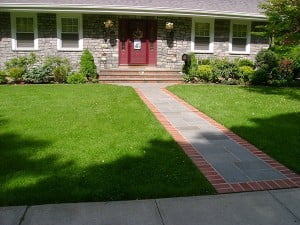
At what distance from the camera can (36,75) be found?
1466cm

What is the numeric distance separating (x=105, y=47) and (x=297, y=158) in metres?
11.9

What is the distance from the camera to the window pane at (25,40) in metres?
15.8

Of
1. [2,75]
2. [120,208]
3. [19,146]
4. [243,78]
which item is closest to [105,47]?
[2,75]

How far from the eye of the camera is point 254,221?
3.89 meters

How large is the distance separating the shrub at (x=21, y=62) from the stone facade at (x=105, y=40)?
1.72 feet

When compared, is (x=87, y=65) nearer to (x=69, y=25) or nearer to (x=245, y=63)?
(x=69, y=25)

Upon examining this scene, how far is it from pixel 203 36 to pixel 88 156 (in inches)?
500

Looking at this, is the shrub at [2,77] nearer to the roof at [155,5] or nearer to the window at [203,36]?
the roof at [155,5]

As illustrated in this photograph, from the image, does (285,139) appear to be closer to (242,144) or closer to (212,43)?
(242,144)

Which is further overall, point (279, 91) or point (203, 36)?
point (203, 36)

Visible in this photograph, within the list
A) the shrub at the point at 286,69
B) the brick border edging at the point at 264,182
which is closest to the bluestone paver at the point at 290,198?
the brick border edging at the point at 264,182

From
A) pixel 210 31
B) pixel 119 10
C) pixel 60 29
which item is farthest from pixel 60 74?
pixel 210 31

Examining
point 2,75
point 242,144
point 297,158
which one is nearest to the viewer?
point 297,158

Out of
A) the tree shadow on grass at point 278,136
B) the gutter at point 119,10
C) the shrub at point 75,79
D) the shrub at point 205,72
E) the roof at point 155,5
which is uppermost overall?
the roof at point 155,5
